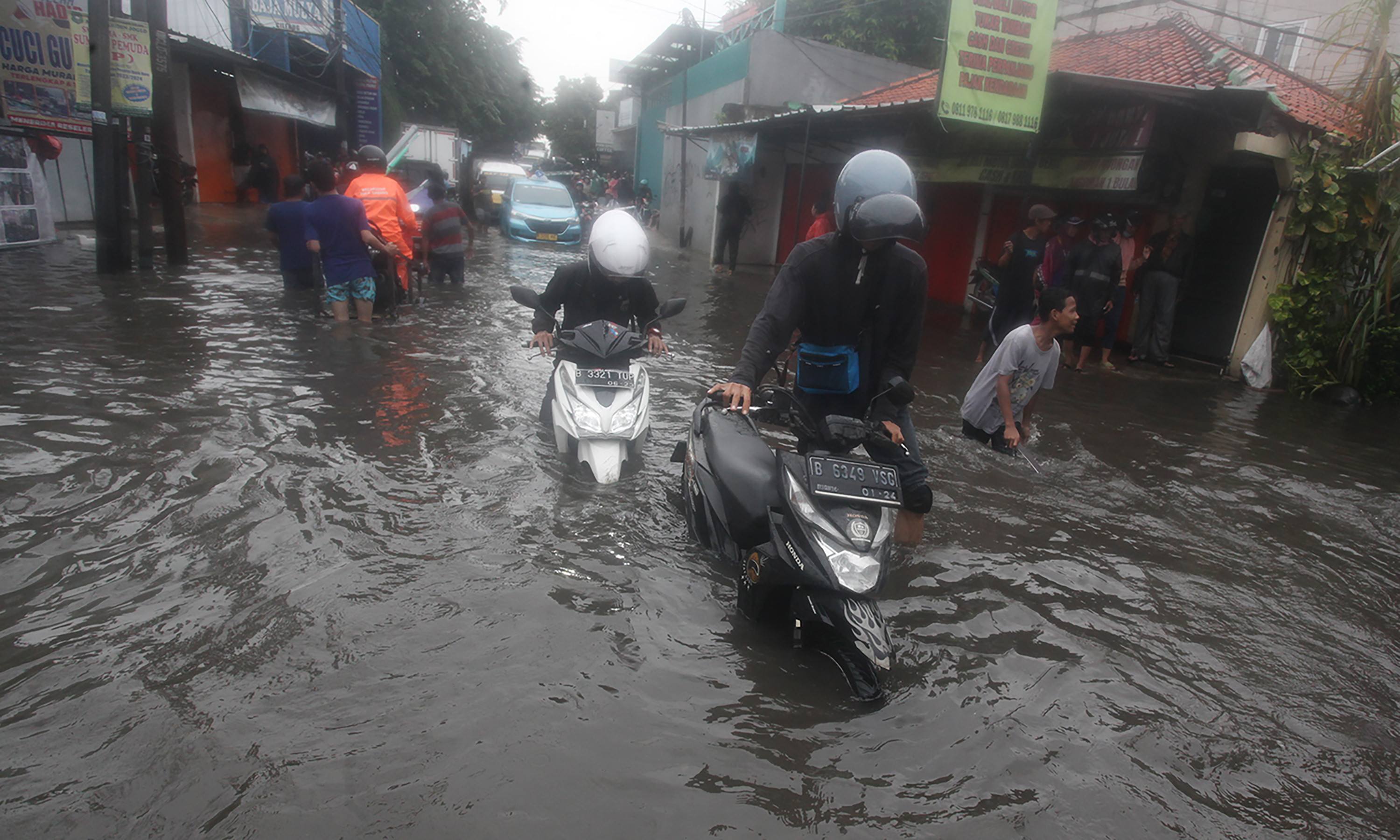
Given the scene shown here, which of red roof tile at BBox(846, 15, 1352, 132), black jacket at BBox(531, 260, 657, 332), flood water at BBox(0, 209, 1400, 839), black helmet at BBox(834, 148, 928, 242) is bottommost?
flood water at BBox(0, 209, 1400, 839)

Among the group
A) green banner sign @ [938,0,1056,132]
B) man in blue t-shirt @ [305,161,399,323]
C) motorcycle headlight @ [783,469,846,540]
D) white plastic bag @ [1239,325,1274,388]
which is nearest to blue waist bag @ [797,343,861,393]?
motorcycle headlight @ [783,469,846,540]

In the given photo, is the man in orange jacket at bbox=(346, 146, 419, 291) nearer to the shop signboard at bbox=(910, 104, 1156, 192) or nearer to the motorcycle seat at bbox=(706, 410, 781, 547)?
the motorcycle seat at bbox=(706, 410, 781, 547)

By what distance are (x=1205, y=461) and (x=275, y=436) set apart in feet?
Answer: 21.6

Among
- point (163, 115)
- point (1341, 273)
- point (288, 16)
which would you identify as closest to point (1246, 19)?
point (1341, 273)

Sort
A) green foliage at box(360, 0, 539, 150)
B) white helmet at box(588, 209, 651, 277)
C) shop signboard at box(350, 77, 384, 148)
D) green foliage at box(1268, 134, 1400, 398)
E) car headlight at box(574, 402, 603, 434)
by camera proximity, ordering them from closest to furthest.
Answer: car headlight at box(574, 402, 603, 434) < white helmet at box(588, 209, 651, 277) < green foliage at box(1268, 134, 1400, 398) < shop signboard at box(350, 77, 384, 148) < green foliage at box(360, 0, 539, 150)

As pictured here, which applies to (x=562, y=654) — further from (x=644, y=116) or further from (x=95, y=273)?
(x=644, y=116)

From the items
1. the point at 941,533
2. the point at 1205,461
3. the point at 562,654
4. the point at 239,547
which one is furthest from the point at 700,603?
the point at 1205,461

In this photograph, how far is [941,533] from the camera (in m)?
4.52

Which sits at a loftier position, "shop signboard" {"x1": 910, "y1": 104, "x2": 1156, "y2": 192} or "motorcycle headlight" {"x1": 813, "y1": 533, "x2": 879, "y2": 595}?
"shop signboard" {"x1": 910, "y1": 104, "x2": 1156, "y2": 192}

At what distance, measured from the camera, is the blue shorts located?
7.71 metres

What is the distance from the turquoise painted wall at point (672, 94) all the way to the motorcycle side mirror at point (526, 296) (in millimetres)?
17593

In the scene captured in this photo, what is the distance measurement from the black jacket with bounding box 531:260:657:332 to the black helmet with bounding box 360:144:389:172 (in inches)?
164

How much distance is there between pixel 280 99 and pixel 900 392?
21.9 m

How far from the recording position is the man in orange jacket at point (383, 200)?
27.0ft
